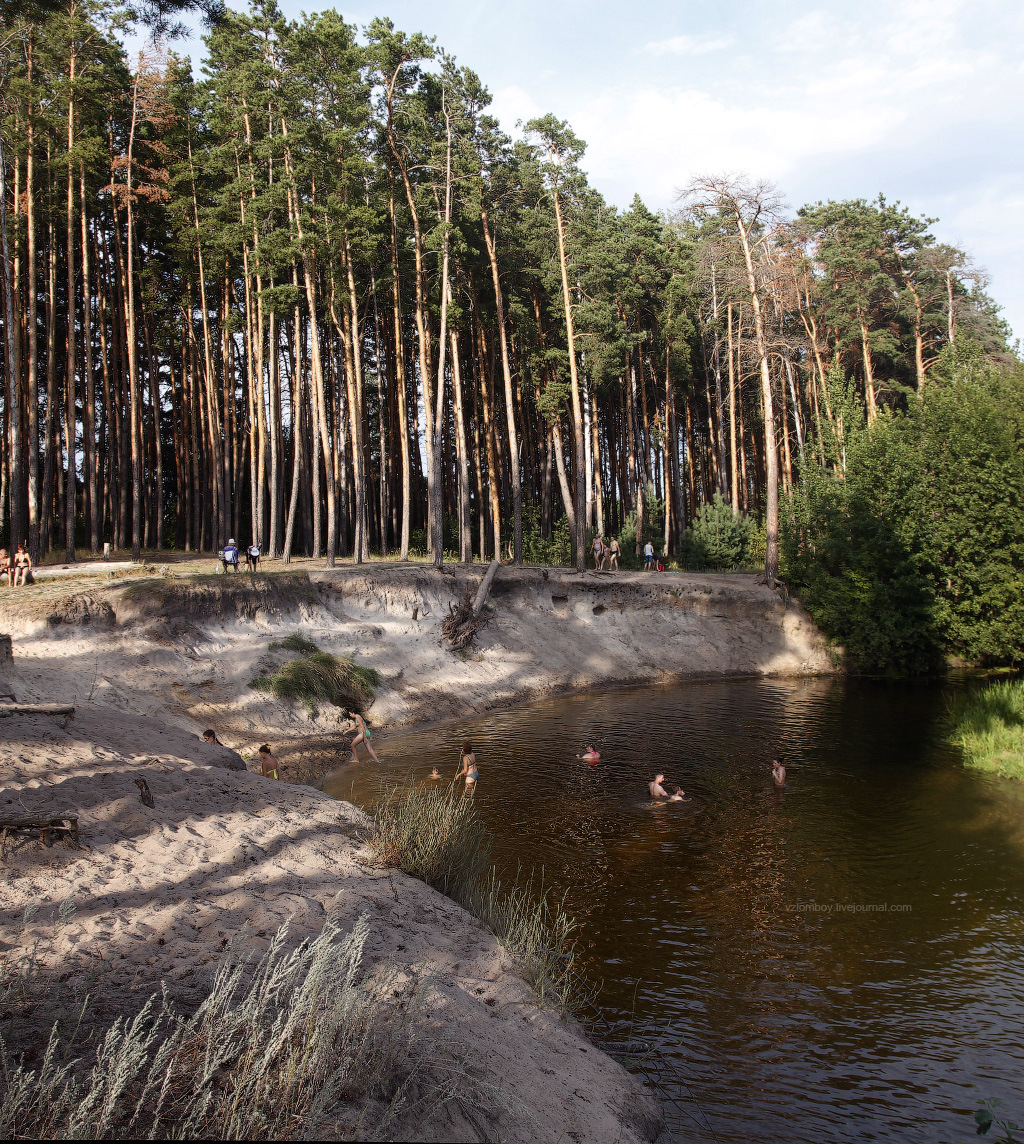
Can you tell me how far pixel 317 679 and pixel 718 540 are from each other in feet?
83.5

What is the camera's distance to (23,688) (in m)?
15.7

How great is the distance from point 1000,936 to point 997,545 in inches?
944

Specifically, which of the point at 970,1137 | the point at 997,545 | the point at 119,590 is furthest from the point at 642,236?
the point at 970,1137

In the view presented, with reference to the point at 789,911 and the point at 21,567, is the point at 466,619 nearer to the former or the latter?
the point at 21,567

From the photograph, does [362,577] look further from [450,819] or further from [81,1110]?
[81,1110]

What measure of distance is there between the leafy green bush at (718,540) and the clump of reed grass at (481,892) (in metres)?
31.6

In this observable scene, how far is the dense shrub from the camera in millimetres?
28469

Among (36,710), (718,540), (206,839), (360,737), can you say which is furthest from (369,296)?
(206,839)

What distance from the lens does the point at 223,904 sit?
22.6 ft

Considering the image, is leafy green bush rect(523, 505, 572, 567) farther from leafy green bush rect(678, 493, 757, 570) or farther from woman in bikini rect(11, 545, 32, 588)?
woman in bikini rect(11, 545, 32, 588)

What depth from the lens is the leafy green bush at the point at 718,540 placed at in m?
39.6

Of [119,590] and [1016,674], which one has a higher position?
[119,590]

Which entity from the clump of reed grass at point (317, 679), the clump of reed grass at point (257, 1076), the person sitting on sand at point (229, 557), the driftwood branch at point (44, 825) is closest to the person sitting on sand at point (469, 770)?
the clump of reed grass at point (317, 679)

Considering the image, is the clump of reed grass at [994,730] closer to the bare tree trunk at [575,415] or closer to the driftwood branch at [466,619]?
the driftwood branch at [466,619]
